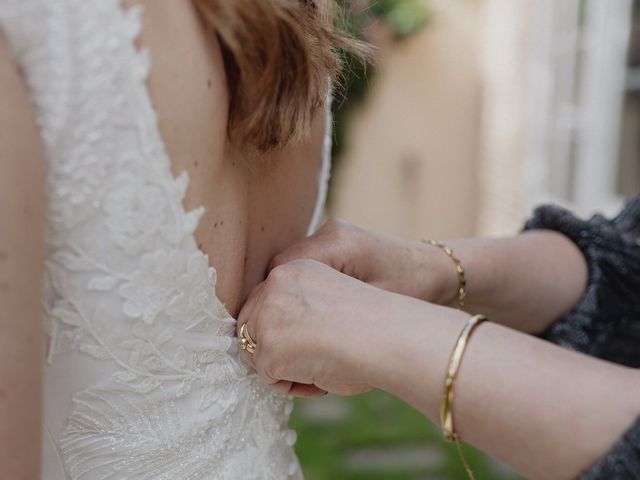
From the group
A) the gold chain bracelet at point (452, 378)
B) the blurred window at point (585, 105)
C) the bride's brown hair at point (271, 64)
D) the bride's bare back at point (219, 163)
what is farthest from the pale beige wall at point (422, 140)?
the gold chain bracelet at point (452, 378)

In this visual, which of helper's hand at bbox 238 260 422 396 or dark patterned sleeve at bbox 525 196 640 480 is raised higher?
helper's hand at bbox 238 260 422 396

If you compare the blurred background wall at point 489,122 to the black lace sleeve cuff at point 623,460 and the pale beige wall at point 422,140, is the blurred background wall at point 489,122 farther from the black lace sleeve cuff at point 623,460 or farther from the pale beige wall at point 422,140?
the black lace sleeve cuff at point 623,460

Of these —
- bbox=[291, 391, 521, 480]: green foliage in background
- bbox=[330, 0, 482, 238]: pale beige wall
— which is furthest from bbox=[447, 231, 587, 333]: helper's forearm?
bbox=[330, 0, 482, 238]: pale beige wall

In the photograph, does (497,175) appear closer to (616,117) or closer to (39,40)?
(616,117)

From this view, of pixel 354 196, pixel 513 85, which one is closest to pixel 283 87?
pixel 513 85

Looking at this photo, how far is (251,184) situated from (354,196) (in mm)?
7317

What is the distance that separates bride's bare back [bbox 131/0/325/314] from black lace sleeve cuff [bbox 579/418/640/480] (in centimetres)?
53

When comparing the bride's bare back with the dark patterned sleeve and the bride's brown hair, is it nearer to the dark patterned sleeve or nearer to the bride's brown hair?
the bride's brown hair

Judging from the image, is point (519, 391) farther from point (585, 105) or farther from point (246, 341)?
point (585, 105)

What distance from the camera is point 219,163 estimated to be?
0.99 meters

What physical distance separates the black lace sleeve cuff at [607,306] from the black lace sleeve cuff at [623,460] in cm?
69

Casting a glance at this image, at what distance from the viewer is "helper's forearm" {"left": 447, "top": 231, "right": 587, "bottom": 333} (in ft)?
4.94

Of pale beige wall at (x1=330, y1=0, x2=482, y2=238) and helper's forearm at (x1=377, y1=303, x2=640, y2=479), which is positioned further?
pale beige wall at (x1=330, y1=0, x2=482, y2=238)

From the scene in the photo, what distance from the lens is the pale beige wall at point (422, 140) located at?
26.7 feet
